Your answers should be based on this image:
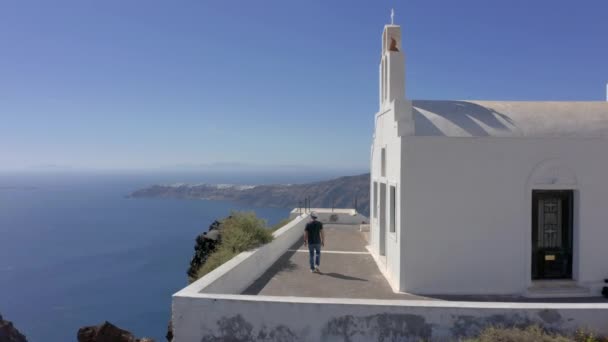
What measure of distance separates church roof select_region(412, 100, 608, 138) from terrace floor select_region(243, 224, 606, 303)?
11.3 feet

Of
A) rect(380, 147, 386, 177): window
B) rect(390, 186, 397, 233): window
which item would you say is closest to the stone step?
rect(390, 186, 397, 233): window

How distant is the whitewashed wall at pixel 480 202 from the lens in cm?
866

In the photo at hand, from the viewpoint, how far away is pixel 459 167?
28.5ft

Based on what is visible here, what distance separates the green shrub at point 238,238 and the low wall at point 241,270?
321 mm

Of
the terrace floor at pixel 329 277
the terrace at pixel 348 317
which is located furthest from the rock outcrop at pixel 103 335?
the terrace at pixel 348 317

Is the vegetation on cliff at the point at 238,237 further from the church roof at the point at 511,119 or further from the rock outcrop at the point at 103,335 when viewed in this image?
the church roof at the point at 511,119

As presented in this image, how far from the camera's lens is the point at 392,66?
1067 centimetres

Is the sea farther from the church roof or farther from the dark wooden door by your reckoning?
the dark wooden door

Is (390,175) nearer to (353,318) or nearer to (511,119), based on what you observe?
(511,119)

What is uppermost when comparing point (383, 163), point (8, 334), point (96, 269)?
point (383, 163)

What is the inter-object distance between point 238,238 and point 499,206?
6.11 metres

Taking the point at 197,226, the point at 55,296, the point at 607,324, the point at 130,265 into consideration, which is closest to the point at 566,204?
the point at 607,324

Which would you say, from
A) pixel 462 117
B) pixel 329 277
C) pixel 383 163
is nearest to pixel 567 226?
pixel 462 117

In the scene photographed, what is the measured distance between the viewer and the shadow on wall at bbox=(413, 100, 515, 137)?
9.05 metres
